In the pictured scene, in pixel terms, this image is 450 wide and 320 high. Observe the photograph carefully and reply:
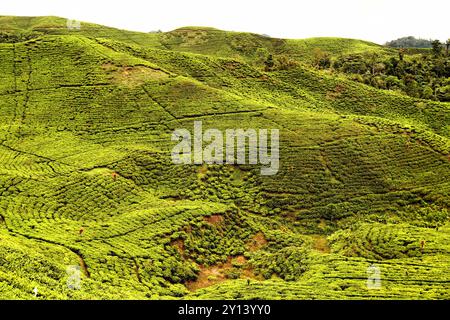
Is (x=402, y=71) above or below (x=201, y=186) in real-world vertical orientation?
above

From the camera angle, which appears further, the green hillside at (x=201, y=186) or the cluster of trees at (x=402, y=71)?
the cluster of trees at (x=402, y=71)

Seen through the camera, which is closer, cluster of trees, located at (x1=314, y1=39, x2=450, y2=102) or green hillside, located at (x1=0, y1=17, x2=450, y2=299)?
green hillside, located at (x1=0, y1=17, x2=450, y2=299)

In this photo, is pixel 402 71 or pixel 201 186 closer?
pixel 201 186

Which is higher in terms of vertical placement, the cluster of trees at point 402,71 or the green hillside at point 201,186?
the cluster of trees at point 402,71

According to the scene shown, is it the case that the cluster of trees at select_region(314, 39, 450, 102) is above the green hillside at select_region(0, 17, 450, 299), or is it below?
above
